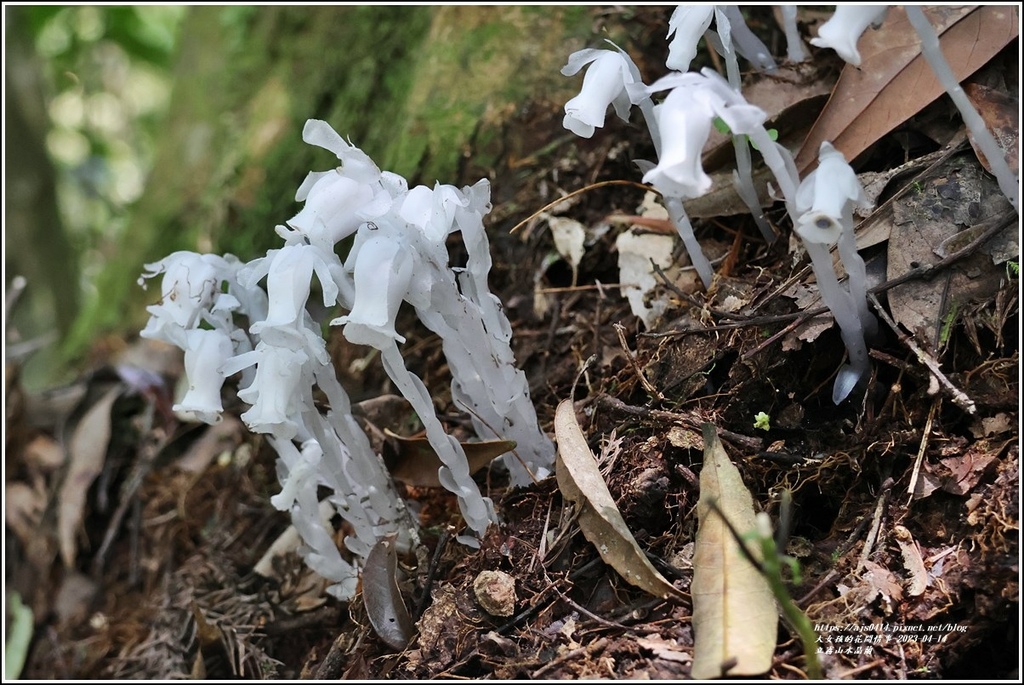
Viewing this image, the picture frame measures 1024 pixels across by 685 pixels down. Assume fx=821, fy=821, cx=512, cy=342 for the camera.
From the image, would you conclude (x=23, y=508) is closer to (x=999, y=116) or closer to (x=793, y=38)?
(x=793, y=38)

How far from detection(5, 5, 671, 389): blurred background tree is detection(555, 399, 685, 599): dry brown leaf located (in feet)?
2.69

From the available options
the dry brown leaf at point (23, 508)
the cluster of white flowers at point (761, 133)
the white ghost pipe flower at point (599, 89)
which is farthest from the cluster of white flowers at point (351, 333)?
the dry brown leaf at point (23, 508)

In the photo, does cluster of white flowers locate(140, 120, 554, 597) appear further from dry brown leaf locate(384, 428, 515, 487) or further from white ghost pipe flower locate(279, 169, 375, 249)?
dry brown leaf locate(384, 428, 515, 487)

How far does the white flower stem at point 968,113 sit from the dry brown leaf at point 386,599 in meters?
1.27

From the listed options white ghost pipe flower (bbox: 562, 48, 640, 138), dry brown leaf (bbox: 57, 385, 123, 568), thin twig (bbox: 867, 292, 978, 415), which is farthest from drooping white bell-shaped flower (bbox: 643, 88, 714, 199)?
dry brown leaf (bbox: 57, 385, 123, 568)

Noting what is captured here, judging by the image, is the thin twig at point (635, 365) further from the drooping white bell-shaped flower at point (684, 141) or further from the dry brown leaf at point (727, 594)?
the drooping white bell-shaped flower at point (684, 141)

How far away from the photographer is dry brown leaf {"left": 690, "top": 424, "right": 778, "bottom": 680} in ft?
3.91

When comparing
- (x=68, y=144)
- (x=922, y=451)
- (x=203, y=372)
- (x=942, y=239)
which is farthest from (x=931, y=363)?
(x=68, y=144)

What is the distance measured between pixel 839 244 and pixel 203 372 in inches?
47.5

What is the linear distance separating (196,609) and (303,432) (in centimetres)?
52

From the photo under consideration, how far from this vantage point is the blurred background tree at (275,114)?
2.38 metres

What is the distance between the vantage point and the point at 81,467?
2615 mm

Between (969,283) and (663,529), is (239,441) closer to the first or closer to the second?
(663,529)

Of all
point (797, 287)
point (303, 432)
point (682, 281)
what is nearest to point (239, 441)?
point (303, 432)
